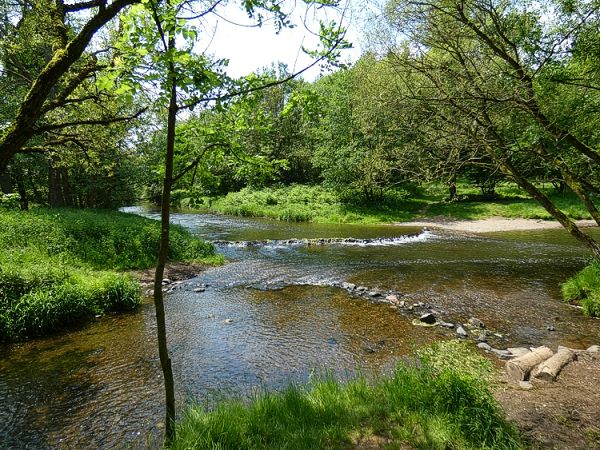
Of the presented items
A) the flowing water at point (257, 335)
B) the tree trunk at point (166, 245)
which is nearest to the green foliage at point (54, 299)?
the flowing water at point (257, 335)

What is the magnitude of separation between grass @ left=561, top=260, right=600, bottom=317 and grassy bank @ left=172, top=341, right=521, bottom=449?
7.07 meters

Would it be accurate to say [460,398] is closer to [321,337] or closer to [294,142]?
[321,337]

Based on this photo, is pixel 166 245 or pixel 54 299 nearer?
pixel 166 245

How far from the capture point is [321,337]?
942 cm

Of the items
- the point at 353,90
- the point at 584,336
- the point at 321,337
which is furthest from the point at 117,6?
the point at 353,90

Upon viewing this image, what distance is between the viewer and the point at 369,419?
4891 millimetres

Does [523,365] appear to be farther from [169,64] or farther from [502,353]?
[169,64]

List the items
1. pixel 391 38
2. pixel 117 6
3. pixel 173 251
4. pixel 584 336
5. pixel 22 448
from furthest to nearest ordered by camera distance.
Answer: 1. pixel 173 251
2. pixel 391 38
3. pixel 584 336
4. pixel 22 448
5. pixel 117 6

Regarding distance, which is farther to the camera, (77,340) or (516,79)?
(77,340)

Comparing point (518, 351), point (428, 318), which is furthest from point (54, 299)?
point (518, 351)

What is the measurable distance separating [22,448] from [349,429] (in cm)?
472

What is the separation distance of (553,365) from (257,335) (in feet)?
20.7

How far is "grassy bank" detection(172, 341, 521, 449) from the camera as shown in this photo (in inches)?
172

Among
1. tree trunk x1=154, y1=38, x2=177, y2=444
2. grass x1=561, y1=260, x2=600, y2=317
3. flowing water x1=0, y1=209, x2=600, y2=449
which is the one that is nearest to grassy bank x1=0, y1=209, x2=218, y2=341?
flowing water x1=0, y1=209, x2=600, y2=449
